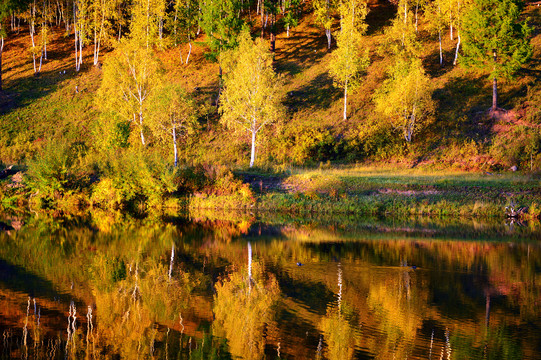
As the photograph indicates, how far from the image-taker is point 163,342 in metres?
12.1

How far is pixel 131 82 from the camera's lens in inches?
2138

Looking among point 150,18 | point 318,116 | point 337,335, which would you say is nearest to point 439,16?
point 318,116

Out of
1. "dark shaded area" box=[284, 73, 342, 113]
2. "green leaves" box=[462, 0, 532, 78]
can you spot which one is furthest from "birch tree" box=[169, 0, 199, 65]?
"green leaves" box=[462, 0, 532, 78]

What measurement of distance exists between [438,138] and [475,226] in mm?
21977

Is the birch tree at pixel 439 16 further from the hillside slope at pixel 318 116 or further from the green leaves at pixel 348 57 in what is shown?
the green leaves at pixel 348 57

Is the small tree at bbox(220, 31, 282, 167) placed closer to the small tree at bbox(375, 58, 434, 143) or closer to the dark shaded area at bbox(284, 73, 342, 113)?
the small tree at bbox(375, 58, 434, 143)

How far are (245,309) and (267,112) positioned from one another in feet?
114

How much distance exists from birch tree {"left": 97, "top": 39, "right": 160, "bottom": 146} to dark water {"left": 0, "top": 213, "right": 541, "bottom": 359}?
26.3m

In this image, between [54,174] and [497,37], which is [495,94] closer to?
[497,37]

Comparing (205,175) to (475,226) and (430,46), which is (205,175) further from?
(430,46)

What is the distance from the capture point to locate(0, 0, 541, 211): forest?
39.9 m

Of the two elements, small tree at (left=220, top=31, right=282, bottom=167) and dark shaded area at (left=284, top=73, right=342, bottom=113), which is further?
dark shaded area at (left=284, top=73, right=342, bottom=113)

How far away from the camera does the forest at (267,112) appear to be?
3991cm

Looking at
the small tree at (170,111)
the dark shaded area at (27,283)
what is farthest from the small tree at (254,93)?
the dark shaded area at (27,283)
